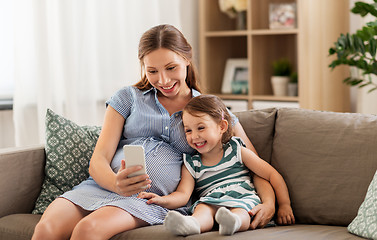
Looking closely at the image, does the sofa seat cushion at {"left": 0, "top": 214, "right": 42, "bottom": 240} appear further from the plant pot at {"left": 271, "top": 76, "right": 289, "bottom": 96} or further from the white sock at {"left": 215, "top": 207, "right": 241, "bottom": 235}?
the plant pot at {"left": 271, "top": 76, "right": 289, "bottom": 96}

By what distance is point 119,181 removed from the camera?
181cm

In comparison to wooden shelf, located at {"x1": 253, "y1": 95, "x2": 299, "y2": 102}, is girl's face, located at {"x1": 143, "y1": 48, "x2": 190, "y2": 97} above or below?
above

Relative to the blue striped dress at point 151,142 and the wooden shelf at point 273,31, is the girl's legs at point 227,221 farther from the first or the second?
the wooden shelf at point 273,31

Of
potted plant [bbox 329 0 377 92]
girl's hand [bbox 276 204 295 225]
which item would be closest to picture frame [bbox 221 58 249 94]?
potted plant [bbox 329 0 377 92]

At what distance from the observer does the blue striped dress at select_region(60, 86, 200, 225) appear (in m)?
1.97

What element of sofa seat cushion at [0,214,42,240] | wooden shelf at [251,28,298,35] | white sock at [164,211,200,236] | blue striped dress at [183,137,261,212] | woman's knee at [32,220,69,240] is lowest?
sofa seat cushion at [0,214,42,240]

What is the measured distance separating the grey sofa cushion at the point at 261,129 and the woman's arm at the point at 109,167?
0.51m

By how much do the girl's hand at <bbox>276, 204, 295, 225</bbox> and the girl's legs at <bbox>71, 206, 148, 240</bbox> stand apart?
0.49 metres

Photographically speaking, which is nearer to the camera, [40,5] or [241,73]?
[40,5]

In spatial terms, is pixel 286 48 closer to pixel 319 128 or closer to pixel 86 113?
pixel 86 113

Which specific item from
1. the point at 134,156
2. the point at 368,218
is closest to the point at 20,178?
the point at 134,156

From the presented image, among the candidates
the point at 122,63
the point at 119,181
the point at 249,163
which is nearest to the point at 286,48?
the point at 122,63

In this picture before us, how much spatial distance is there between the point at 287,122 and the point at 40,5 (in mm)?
1563

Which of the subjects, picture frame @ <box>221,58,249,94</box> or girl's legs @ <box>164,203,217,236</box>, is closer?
girl's legs @ <box>164,203,217,236</box>
